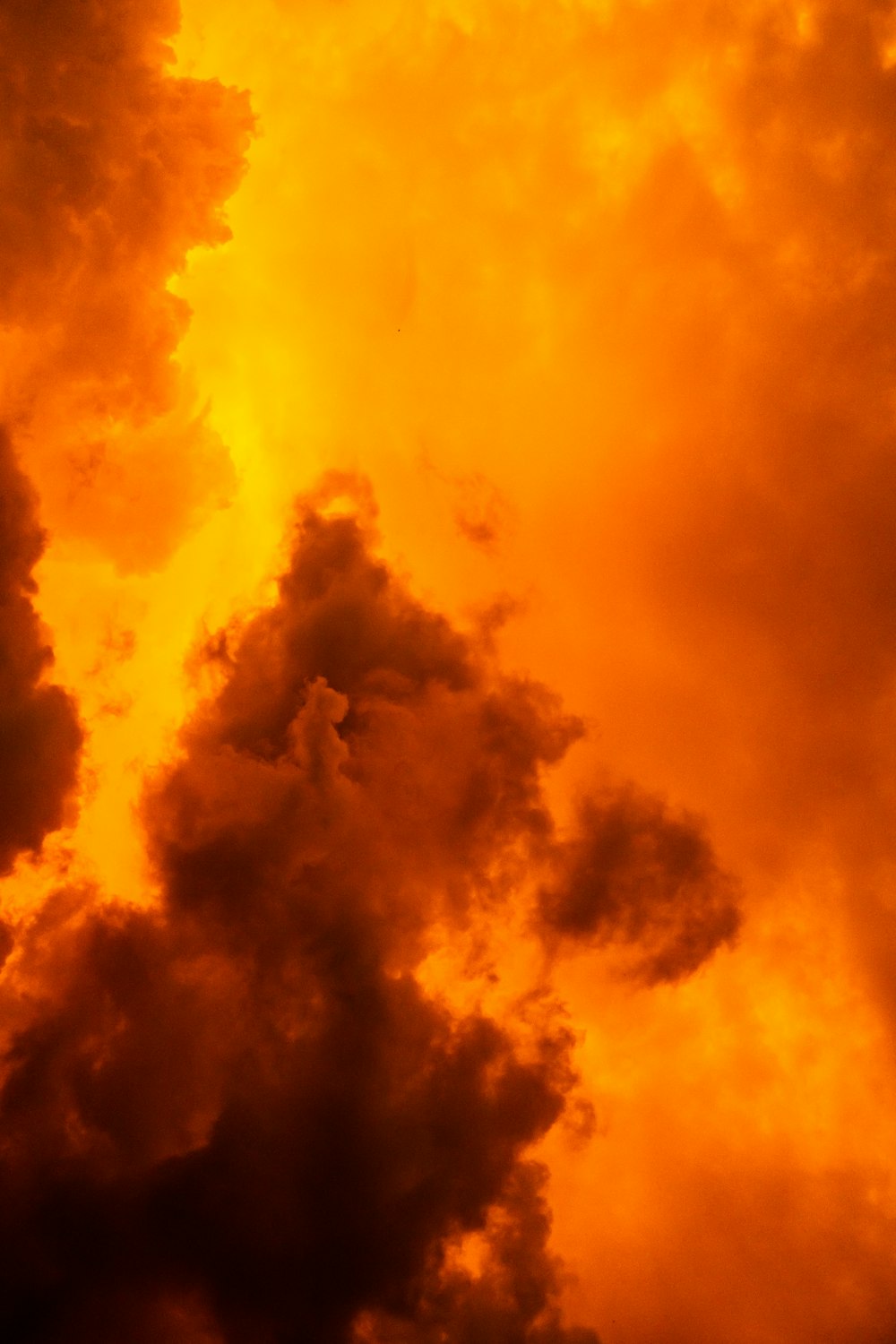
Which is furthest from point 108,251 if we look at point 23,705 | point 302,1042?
point 302,1042

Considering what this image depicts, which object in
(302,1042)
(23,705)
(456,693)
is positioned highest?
(456,693)

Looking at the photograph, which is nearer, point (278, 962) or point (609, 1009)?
point (278, 962)

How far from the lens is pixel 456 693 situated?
37188mm

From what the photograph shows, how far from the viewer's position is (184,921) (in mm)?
36094

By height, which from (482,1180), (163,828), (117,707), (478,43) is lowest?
(482,1180)

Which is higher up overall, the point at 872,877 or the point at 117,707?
the point at 872,877

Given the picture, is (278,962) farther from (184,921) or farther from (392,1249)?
(392,1249)

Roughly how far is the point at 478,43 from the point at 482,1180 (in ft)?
108

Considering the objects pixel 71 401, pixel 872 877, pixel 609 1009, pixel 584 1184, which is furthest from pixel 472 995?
pixel 71 401

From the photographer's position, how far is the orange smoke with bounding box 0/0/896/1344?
115ft

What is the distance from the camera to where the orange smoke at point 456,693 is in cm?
3519

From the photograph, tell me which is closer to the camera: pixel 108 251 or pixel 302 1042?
pixel 108 251

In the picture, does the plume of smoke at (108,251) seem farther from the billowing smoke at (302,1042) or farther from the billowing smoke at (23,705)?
the billowing smoke at (302,1042)

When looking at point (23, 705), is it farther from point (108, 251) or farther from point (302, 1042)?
point (108, 251)
